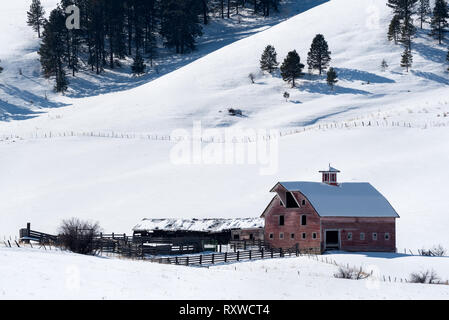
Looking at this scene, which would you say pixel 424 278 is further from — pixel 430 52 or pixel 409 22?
pixel 409 22

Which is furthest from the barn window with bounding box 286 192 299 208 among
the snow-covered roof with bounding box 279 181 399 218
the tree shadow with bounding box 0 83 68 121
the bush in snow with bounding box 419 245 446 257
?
the tree shadow with bounding box 0 83 68 121

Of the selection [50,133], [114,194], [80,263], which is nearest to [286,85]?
[50,133]

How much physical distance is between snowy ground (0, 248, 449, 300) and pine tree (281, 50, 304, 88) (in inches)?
2691

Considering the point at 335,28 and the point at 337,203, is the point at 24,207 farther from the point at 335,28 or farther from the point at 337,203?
the point at 335,28

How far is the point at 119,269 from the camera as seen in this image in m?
31.0

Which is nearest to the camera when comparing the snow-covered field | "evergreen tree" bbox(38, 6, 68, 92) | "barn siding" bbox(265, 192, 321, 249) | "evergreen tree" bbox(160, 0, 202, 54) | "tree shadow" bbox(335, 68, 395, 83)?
the snow-covered field

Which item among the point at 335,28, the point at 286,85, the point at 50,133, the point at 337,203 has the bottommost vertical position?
the point at 337,203

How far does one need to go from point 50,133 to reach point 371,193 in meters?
47.5

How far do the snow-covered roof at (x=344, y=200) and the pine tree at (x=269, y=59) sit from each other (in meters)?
54.6

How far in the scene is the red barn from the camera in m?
49.5

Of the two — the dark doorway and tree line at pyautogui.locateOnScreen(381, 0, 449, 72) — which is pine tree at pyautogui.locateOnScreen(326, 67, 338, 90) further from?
the dark doorway

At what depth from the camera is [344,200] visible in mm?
50812

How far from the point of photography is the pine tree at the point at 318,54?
10100 cm

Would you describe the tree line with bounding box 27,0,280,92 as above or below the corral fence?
above
